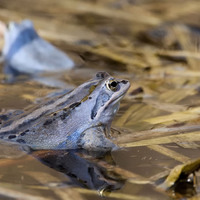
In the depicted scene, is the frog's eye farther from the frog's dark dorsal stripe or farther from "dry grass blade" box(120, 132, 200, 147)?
"dry grass blade" box(120, 132, 200, 147)

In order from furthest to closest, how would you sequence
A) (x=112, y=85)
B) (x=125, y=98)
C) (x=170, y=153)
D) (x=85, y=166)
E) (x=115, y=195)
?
(x=125, y=98) < (x=112, y=85) < (x=170, y=153) < (x=85, y=166) < (x=115, y=195)

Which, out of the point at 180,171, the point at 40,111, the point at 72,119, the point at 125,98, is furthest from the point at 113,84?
the point at 125,98

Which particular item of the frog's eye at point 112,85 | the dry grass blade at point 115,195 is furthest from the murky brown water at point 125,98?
the frog's eye at point 112,85

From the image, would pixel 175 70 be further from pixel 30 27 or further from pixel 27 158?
pixel 27 158

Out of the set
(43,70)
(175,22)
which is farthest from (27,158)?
(175,22)

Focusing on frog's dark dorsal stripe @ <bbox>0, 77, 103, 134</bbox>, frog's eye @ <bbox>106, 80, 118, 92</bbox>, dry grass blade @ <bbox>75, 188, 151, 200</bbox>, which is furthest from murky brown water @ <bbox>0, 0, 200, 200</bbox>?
frog's eye @ <bbox>106, 80, 118, 92</bbox>

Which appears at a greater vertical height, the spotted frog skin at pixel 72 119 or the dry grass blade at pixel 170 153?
the spotted frog skin at pixel 72 119

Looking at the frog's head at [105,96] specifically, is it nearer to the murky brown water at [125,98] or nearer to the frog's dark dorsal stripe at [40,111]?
the frog's dark dorsal stripe at [40,111]

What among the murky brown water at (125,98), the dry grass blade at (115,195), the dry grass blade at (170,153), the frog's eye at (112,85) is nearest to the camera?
the dry grass blade at (115,195)

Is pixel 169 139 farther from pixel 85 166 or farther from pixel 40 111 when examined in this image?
pixel 40 111
